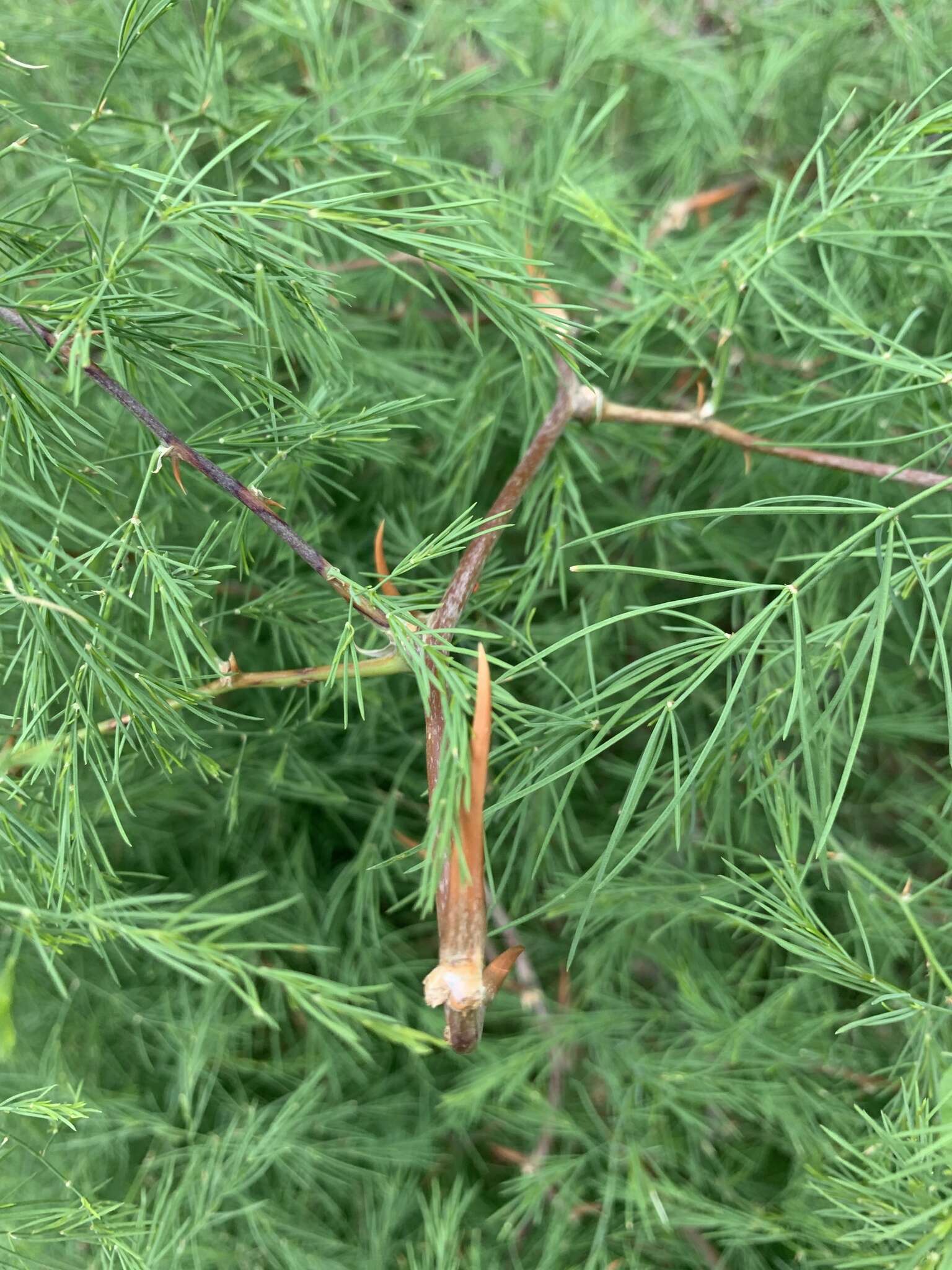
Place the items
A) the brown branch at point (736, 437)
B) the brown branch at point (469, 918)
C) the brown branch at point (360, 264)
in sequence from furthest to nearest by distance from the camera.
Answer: the brown branch at point (360, 264) → the brown branch at point (736, 437) → the brown branch at point (469, 918)

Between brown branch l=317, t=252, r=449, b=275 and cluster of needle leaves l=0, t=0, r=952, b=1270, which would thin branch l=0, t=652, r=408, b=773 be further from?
brown branch l=317, t=252, r=449, b=275

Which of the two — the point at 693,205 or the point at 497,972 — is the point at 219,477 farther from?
the point at 693,205

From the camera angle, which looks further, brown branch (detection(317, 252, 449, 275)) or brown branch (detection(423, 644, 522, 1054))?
brown branch (detection(317, 252, 449, 275))

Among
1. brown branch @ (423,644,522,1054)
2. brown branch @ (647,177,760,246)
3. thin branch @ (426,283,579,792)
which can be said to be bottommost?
brown branch @ (423,644,522,1054)

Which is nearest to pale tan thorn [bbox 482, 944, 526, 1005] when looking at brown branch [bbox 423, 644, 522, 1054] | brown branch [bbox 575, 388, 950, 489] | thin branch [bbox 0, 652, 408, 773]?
brown branch [bbox 423, 644, 522, 1054]

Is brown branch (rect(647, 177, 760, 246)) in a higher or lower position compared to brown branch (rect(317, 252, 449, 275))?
higher

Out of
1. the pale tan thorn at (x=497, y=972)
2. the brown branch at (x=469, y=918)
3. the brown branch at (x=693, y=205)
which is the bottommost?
the pale tan thorn at (x=497, y=972)

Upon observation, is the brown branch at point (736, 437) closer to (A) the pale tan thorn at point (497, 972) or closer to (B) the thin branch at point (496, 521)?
(B) the thin branch at point (496, 521)

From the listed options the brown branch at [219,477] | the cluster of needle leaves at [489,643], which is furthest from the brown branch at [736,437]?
the brown branch at [219,477]

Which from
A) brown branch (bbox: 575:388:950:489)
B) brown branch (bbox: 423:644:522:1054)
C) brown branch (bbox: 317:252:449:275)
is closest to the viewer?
brown branch (bbox: 423:644:522:1054)
